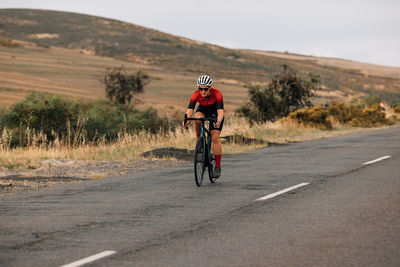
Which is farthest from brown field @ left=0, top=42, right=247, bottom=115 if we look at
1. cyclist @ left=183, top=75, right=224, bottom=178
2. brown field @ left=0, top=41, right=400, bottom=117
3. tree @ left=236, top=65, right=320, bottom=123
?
cyclist @ left=183, top=75, right=224, bottom=178

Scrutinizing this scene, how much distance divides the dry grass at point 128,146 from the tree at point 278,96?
3.51 m

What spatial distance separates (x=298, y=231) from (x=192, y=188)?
4.08 meters

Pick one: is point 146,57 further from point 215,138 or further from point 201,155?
point 201,155

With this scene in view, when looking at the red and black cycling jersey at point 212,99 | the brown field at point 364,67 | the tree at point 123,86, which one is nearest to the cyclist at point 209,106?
the red and black cycling jersey at point 212,99

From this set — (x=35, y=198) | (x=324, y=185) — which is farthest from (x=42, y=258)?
(x=324, y=185)

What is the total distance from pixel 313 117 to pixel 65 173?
65.2 feet

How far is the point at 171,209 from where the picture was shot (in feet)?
29.7

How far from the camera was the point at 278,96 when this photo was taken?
3591 cm

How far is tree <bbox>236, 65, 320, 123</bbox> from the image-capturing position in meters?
34.3

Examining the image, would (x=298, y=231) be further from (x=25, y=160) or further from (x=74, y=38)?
(x=74, y=38)

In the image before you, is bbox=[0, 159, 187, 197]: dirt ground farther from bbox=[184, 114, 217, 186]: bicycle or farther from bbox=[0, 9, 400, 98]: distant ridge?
bbox=[0, 9, 400, 98]: distant ridge

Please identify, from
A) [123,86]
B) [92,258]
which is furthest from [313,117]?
[123,86]

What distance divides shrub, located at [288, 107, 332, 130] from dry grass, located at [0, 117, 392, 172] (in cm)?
80

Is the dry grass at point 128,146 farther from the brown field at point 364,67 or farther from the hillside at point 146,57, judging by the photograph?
the brown field at point 364,67
